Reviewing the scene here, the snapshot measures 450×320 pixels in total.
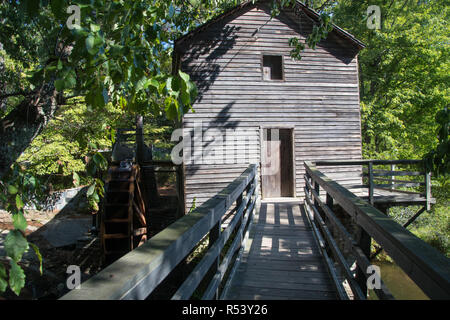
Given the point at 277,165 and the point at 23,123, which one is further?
the point at 277,165

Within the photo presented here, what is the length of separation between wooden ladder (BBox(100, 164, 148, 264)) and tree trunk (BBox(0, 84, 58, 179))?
5.32 meters

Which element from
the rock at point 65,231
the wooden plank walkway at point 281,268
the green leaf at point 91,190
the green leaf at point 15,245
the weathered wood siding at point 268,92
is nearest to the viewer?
the green leaf at point 15,245

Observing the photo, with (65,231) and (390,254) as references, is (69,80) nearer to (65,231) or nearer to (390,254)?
(390,254)

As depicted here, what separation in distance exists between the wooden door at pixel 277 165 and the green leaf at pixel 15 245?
29.1 ft

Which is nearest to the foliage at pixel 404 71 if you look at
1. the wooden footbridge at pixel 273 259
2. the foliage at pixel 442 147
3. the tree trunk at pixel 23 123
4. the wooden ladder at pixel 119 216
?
the wooden ladder at pixel 119 216

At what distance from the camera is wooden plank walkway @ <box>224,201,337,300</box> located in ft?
9.52

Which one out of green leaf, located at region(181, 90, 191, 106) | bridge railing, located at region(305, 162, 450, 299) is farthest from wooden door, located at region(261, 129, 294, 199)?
green leaf, located at region(181, 90, 191, 106)

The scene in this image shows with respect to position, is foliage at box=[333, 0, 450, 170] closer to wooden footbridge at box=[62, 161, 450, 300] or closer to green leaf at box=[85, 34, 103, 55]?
wooden footbridge at box=[62, 161, 450, 300]

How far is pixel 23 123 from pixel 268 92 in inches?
301

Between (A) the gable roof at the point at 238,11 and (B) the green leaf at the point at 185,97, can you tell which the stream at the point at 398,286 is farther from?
(B) the green leaf at the point at 185,97

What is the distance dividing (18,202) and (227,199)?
5.74 ft

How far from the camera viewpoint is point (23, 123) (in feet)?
10.2

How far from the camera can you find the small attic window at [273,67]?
992 cm

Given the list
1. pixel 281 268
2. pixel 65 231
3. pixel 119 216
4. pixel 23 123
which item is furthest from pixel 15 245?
pixel 65 231
